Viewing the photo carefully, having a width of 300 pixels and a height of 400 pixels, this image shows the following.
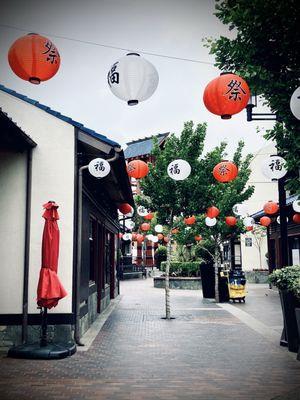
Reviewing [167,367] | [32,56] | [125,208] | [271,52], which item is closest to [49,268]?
[167,367]

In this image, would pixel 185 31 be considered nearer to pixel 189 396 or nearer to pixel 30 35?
pixel 30 35

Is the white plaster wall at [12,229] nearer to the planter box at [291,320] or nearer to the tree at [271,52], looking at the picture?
the tree at [271,52]

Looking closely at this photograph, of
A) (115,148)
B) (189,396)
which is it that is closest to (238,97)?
(115,148)

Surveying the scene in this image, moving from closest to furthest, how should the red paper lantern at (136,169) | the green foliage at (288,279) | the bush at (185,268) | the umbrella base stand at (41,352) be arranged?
the umbrella base stand at (41,352) → the green foliage at (288,279) → the red paper lantern at (136,169) → the bush at (185,268)

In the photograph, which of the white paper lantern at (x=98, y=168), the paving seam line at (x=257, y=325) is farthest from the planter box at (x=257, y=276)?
the white paper lantern at (x=98, y=168)

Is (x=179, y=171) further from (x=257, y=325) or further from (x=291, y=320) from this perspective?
(x=257, y=325)

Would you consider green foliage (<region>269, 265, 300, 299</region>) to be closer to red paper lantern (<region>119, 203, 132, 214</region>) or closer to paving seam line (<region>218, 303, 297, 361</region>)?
paving seam line (<region>218, 303, 297, 361</region>)

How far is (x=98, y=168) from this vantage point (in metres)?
8.41

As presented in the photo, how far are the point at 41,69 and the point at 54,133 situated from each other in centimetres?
337

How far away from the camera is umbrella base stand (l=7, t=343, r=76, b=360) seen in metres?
7.09

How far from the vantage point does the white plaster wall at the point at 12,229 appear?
809 centimetres

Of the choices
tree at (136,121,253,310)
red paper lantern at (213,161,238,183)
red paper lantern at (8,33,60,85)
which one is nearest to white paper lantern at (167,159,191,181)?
red paper lantern at (213,161,238,183)

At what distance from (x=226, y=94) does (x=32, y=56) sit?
264 centimetres

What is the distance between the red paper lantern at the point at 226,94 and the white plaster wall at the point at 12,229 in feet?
14.1
